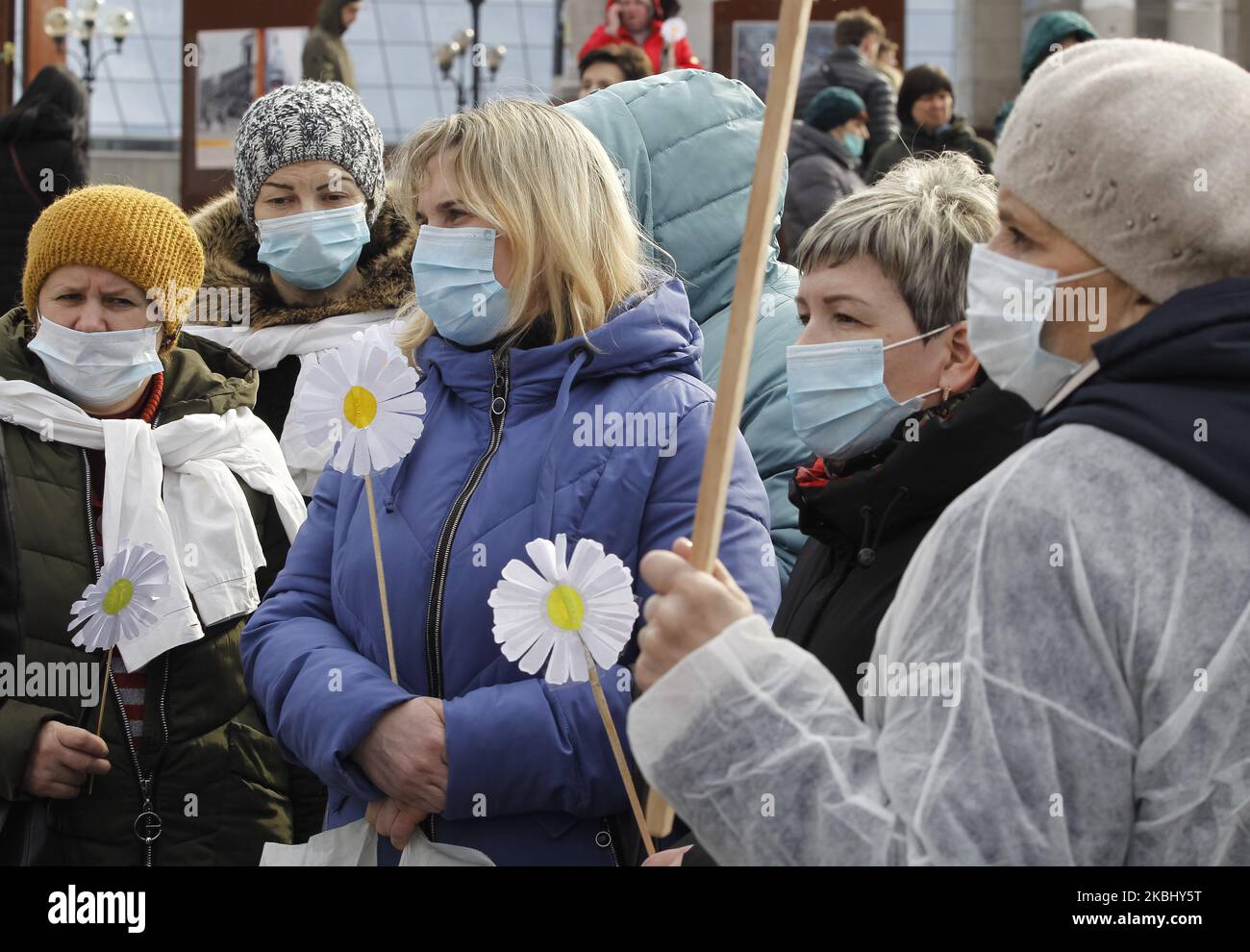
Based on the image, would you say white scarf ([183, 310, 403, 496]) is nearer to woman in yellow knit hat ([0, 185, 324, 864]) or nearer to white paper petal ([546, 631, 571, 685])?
woman in yellow knit hat ([0, 185, 324, 864])

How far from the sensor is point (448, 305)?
293cm

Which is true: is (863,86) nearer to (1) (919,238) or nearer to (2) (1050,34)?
(2) (1050,34)

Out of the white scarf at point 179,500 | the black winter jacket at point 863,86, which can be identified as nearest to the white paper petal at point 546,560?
the white scarf at point 179,500

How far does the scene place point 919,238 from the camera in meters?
2.92

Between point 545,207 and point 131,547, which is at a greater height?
point 545,207

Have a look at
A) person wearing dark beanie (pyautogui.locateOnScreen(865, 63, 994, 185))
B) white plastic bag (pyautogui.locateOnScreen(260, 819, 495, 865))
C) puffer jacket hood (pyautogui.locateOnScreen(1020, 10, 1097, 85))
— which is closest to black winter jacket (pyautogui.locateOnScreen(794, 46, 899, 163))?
person wearing dark beanie (pyautogui.locateOnScreen(865, 63, 994, 185))

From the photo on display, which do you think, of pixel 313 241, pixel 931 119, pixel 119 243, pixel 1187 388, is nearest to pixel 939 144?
pixel 931 119

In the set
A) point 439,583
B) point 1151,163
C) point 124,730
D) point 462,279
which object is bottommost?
point 124,730

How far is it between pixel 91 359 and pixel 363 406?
1.11 metres

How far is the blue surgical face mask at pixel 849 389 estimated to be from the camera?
288 centimetres

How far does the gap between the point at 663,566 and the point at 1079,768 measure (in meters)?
0.48

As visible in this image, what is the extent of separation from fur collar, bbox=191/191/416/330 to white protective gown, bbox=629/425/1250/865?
286 cm

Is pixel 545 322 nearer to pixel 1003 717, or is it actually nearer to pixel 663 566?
pixel 663 566
